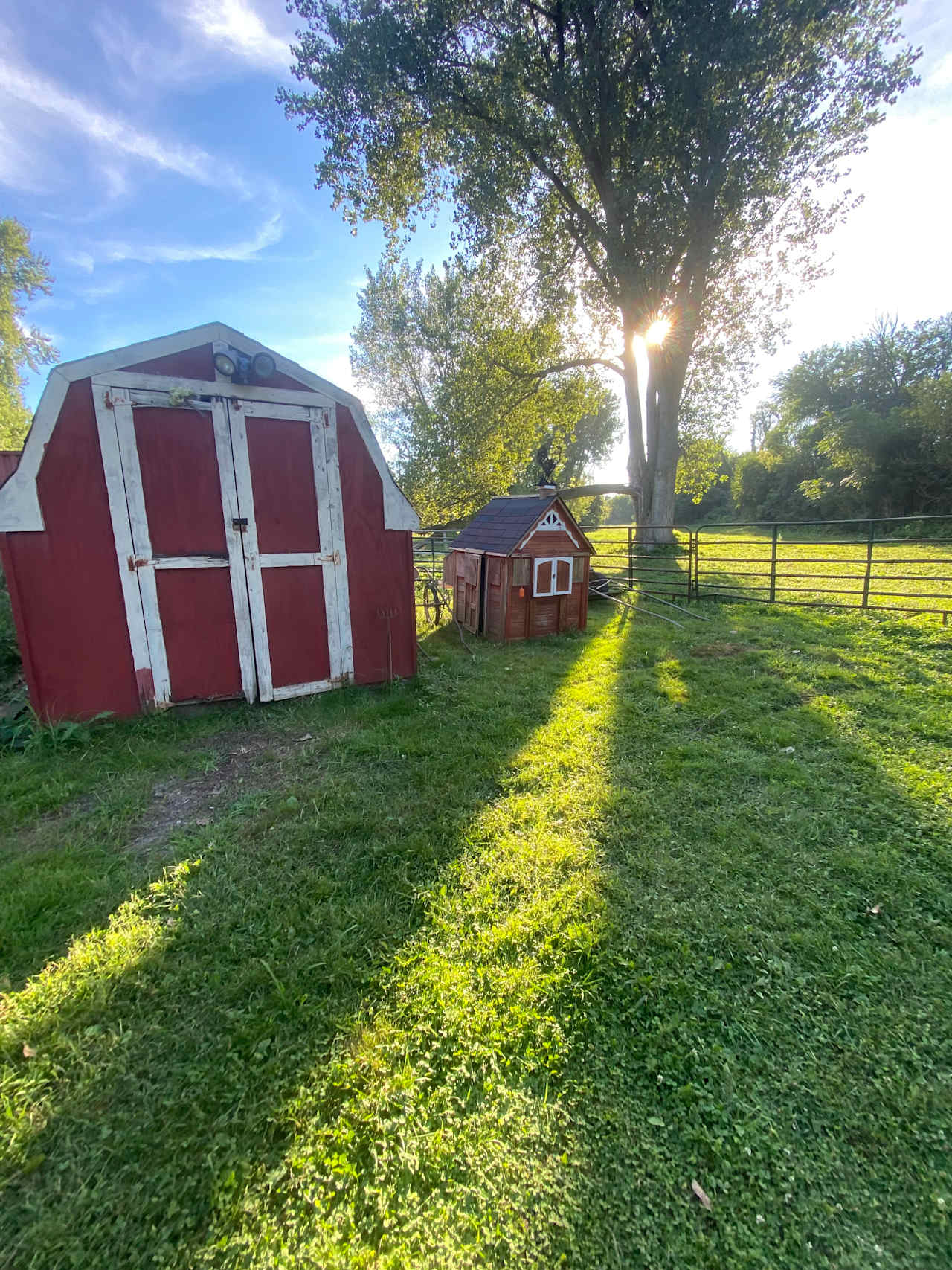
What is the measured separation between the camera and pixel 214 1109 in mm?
1482

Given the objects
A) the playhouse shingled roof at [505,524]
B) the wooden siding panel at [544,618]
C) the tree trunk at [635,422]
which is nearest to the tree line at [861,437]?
the tree trunk at [635,422]

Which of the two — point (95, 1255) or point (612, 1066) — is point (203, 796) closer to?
point (95, 1255)

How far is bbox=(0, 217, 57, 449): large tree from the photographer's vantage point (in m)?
21.2

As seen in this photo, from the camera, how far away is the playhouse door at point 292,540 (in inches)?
170

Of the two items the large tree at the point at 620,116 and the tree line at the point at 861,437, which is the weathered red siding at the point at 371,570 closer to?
the large tree at the point at 620,116

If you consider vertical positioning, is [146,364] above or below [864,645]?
above

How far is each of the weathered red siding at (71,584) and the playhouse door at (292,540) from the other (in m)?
1.00

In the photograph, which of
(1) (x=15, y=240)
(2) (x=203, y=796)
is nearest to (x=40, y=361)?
(1) (x=15, y=240)

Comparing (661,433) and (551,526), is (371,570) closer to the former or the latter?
(551,526)

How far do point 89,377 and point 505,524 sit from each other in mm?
5084

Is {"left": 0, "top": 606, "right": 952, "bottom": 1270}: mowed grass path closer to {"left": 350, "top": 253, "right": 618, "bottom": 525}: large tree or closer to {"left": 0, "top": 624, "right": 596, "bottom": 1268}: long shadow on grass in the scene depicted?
{"left": 0, "top": 624, "right": 596, "bottom": 1268}: long shadow on grass

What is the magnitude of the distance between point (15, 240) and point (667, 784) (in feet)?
110

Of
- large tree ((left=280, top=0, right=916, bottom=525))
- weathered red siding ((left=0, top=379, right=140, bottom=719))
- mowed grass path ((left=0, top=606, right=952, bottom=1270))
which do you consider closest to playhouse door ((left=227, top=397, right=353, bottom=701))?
weathered red siding ((left=0, top=379, right=140, bottom=719))

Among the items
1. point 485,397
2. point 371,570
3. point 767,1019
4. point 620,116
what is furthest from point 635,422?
point 767,1019
